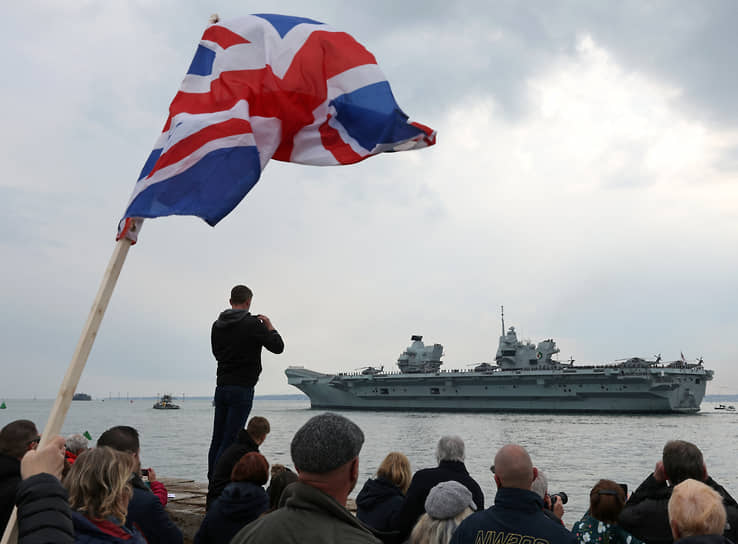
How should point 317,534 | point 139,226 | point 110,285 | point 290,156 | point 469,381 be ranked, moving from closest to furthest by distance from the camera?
point 317,534 → point 110,285 → point 139,226 → point 290,156 → point 469,381

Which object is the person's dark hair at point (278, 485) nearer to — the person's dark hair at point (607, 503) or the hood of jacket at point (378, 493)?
the hood of jacket at point (378, 493)

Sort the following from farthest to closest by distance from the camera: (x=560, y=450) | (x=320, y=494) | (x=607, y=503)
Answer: (x=560, y=450)
(x=607, y=503)
(x=320, y=494)

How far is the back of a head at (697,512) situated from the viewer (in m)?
2.34

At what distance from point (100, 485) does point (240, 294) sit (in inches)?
108

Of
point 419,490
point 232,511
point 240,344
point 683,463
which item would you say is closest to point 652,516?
point 683,463

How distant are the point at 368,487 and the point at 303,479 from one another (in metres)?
2.87

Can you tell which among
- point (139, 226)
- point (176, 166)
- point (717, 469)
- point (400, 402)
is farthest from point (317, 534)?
point (400, 402)

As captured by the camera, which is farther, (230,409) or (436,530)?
(230,409)

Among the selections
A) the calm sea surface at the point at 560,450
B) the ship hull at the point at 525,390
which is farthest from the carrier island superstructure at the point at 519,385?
the calm sea surface at the point at 560,450

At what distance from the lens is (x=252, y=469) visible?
3.59 meters

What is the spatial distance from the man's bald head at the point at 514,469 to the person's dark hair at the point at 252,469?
1.52 meters

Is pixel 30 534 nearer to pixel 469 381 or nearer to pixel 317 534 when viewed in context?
pixel 317 534

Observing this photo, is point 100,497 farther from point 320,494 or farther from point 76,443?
point 76,443

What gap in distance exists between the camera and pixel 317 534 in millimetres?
1506
